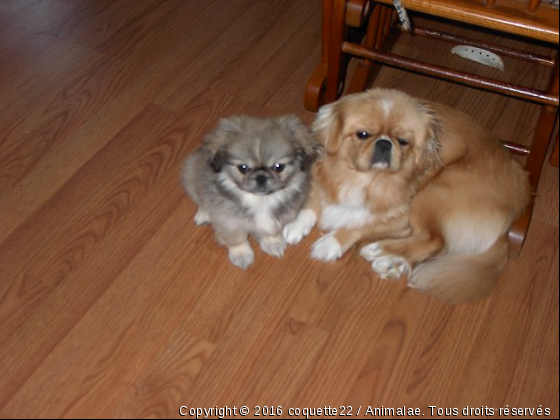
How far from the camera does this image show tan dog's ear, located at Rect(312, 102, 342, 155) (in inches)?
63.0

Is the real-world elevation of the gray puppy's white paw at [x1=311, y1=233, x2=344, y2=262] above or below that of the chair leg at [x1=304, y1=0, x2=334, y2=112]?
below

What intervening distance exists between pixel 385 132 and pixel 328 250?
40 cm

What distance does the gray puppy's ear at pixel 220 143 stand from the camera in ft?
4.83

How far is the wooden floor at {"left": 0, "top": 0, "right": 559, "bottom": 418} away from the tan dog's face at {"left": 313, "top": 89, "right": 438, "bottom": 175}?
345 mm

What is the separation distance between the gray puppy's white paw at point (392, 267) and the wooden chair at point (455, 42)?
320mm

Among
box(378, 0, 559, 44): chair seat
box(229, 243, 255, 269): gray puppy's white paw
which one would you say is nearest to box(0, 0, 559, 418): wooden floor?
box(229, 243, 255, 269): gray puppy's white paw

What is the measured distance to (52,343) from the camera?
5.04 feet

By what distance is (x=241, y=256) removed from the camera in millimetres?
1697

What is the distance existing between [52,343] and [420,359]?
3.24ft

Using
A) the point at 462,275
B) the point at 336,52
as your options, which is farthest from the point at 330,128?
the point at 462,275

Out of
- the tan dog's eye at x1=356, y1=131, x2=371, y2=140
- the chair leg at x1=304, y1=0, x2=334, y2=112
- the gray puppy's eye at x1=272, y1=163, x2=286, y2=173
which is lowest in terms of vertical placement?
the chair leg at x1=304, y1=0, x2=334, y2=112

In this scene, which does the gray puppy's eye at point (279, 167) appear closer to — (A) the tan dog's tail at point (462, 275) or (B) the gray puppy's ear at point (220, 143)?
(B) the gray puppy's ear at point (220, 143)

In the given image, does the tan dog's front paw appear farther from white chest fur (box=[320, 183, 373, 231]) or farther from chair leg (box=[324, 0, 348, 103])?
chair leg (box=[324, 0, 348, 103])

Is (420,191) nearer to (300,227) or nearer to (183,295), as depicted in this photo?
(300,227)
